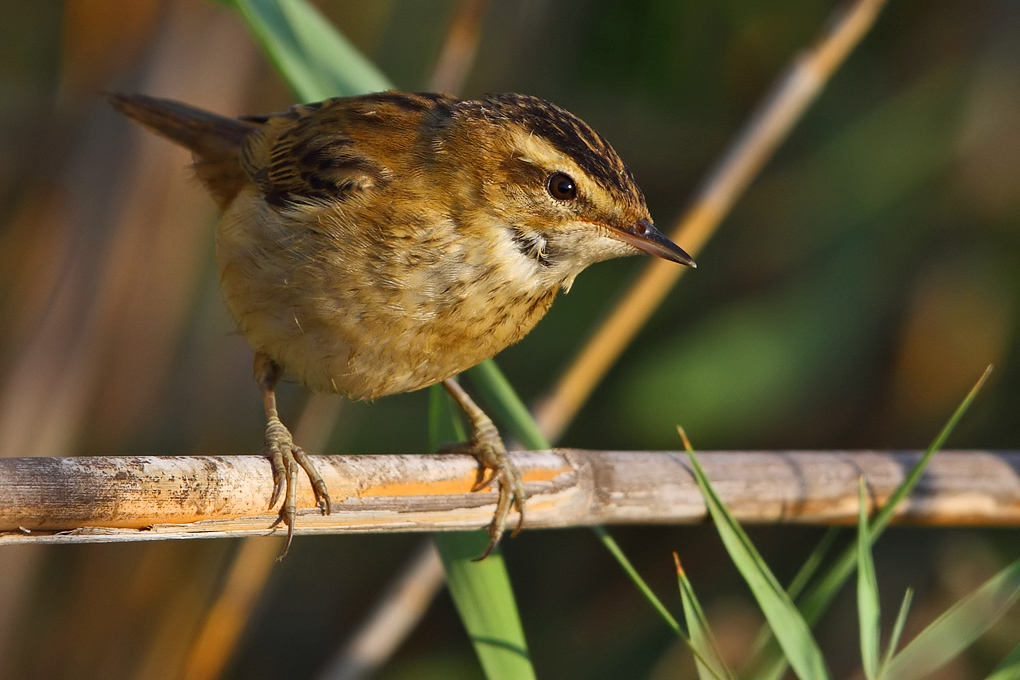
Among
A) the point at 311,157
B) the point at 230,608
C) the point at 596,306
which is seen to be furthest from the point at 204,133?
the point at 596,306

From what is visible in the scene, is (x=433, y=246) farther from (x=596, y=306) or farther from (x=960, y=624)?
(x=596, y=306)

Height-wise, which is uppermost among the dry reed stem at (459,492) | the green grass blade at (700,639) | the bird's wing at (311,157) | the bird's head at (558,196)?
the bird's wing at (311,157)

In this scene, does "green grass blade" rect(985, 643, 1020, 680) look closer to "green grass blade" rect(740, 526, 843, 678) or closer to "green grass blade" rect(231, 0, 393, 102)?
"green grass blade" rect(740, 526, 843, 678)

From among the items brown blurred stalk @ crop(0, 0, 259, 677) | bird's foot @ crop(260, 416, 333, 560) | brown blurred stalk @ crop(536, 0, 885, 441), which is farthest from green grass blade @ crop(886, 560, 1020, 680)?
brown blurred stalk @ crop(0, 0, 259, 677)

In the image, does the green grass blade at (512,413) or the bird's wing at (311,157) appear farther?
the bird's wing at (311,157)

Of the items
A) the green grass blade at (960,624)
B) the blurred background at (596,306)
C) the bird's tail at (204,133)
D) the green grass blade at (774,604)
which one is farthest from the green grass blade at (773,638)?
the bird's tail at (204,133)

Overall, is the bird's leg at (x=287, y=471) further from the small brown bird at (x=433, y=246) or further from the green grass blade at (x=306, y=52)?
the green grass blade at (x=306, y=52)
